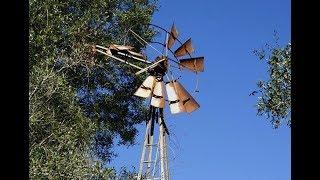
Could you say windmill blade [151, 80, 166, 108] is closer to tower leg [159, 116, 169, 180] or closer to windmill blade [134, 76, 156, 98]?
windmill blade [134, 76, 156, 98]

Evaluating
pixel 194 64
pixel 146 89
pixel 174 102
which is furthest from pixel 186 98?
pixel 194 64

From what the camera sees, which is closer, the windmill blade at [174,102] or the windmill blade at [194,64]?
the windmill blade at [174,102]

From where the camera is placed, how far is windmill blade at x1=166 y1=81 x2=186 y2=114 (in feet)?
36.4

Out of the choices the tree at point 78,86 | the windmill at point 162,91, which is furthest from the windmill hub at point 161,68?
the tree at point 78,86

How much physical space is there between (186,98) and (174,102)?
26 cm

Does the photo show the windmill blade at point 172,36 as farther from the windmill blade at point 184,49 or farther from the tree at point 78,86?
the tree at point 78,86

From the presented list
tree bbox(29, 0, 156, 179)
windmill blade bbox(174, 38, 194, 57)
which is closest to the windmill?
windmill blade bbox(174, 38, 194, 57)

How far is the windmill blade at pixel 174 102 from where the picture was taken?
36.4 feet

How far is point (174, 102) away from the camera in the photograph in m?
11.1

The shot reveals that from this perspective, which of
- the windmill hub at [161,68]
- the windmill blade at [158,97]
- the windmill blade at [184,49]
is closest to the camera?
the windmill blade at [158,97]

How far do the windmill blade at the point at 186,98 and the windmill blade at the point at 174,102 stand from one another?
59mm

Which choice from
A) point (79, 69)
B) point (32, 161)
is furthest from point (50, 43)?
point (32, 161)
